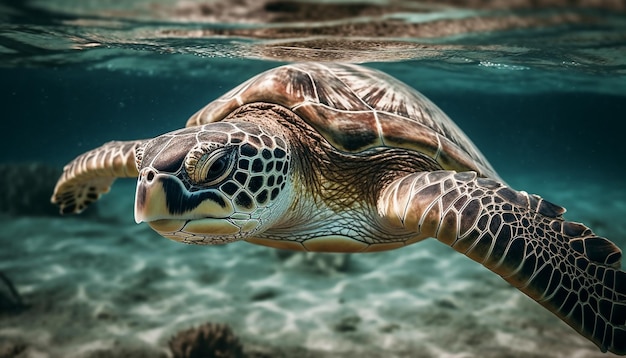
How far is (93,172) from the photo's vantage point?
4.31 m

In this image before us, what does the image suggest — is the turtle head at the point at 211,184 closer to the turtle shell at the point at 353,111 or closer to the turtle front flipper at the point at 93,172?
the turtle shell at the point at 353,111

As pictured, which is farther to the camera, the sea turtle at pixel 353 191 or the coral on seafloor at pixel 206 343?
the coral on seafloor at pixel 206 343

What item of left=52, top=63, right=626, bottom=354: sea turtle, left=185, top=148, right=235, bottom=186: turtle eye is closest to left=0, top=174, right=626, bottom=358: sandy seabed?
left=52, top=63, right=626, bottom=354: sea turtle

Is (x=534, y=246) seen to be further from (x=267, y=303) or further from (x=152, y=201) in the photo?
(x=267, y=303)

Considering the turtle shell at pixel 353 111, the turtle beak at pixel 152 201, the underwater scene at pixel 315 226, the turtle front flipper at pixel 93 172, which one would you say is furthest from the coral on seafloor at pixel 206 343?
the turtle beak at pixel 152 201

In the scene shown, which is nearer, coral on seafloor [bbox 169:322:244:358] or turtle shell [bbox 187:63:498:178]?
turtle shell [bbox 187:63:498:178]

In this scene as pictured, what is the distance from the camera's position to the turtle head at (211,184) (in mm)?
2160

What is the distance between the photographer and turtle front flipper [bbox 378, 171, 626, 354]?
223 centimetres

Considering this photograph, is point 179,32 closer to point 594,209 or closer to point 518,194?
point 518,194

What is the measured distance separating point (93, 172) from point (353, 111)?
9.37ft

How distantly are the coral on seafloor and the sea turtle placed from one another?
1.73m

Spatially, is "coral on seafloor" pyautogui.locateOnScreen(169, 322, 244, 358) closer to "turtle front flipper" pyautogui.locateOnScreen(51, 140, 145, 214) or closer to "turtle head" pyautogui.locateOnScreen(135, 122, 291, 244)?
"turtle front flipper" pyautogui.locateOnScreen(51, 140, 145, 214)

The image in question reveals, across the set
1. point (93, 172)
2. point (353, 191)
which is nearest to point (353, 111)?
point (353, 191)

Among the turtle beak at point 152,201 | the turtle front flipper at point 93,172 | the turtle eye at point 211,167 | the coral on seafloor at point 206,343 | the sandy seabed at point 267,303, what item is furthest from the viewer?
the sandy seabed at point 267,303
